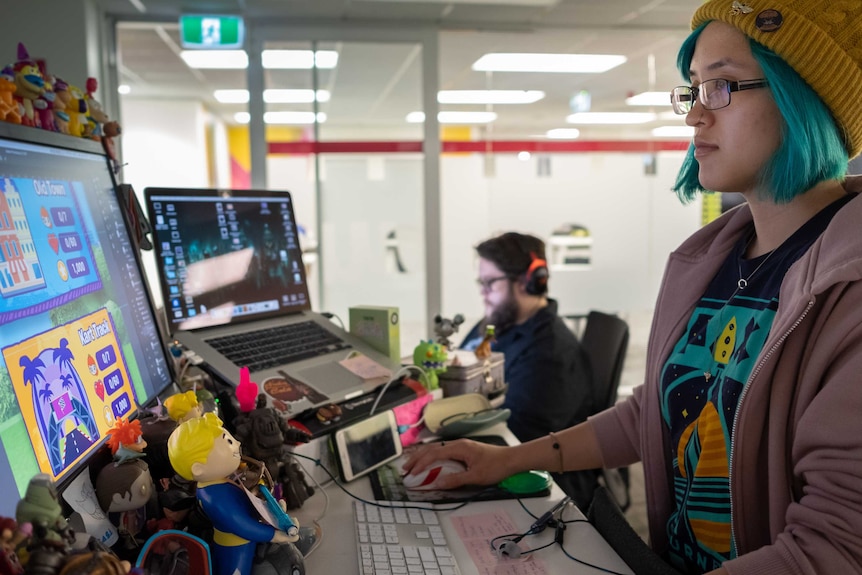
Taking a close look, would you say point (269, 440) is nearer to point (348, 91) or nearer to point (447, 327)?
point (447, 327)

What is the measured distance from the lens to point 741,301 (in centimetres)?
99

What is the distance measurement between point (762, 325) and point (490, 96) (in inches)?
248

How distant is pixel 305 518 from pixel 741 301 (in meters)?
0.74

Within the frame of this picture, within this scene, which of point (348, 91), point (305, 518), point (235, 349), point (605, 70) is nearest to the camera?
point (305, 518)

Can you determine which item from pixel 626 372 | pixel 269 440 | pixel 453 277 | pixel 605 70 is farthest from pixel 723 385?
pixel 605 70

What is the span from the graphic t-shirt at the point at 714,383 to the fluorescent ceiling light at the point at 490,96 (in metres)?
5.85

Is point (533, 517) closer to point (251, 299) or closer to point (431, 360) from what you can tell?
point (431, 360)

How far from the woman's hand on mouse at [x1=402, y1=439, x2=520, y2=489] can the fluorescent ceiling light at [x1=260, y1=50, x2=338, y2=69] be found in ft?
11.8

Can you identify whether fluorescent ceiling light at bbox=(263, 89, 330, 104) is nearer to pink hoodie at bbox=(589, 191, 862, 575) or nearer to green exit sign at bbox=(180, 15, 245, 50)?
green exit sign at bbox=(180, 15, 245, 50)

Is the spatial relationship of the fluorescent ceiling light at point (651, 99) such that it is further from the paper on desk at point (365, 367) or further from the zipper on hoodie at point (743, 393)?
the zipper on hoodie at point (743, 393)

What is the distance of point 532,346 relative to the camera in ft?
7.00

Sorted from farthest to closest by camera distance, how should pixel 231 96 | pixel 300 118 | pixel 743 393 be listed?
pixel 231 96 < pixel 300 118 < pixel 743 393

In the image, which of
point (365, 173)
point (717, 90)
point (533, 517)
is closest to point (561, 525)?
point (533, 517)

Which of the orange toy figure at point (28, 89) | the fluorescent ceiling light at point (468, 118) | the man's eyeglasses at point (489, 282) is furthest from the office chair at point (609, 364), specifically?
the fluorescent ceiling light at point (468, 118)
